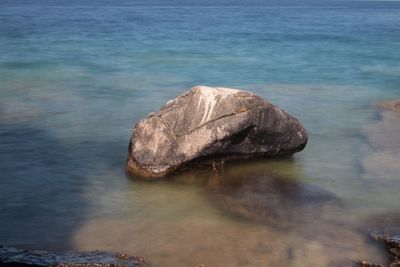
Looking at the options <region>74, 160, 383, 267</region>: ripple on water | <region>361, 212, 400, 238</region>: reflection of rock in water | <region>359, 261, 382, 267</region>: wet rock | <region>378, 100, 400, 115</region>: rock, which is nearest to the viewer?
<region>359, 261, 382, 267</region>: wet rock

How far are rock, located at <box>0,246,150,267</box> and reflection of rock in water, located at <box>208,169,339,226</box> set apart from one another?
230 centimetres

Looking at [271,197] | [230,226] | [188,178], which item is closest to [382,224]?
[271,197]

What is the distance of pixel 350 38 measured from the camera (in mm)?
38469

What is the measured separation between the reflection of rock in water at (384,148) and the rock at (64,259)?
214 inches

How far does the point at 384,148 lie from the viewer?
12852mm

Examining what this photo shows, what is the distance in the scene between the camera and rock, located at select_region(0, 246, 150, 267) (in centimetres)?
714

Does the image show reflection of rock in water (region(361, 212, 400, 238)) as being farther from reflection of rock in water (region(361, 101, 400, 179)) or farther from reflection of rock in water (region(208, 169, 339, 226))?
reflection of rock in water (region(361, 101, 400, 179))

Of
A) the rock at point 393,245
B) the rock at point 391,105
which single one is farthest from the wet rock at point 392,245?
the rock at point 391,105

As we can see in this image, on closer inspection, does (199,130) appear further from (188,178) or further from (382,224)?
(382,224)

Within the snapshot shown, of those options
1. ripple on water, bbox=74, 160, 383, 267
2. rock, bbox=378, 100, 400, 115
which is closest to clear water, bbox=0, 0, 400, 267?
ripple on water, bbox=74, 160, 383, 267

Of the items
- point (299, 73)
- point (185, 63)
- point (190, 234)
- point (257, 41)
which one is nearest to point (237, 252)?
point (190, 234)

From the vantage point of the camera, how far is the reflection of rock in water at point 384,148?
11336 mm

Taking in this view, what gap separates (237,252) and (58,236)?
256cm

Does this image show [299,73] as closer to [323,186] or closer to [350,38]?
[323,186]
